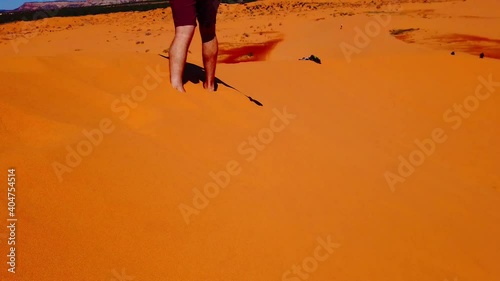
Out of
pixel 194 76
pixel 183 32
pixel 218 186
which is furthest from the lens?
pixel 194 76

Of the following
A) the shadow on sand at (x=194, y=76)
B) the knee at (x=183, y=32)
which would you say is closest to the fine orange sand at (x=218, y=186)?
the shadow on sand at (x=194, y=76)

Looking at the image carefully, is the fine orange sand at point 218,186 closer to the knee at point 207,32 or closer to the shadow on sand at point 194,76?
the shadow on sand at point 194,76

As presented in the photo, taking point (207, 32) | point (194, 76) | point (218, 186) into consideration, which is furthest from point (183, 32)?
point (218, 186)

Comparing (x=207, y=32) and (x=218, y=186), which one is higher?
(x=207, y=32)

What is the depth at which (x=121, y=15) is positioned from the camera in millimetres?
31484

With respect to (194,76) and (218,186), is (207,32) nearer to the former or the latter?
(194,76)

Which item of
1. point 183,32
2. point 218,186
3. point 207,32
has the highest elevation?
point 183,32

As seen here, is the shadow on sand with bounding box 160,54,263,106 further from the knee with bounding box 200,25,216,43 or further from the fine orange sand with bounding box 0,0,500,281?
the knee with bounding box 200,25,216,43

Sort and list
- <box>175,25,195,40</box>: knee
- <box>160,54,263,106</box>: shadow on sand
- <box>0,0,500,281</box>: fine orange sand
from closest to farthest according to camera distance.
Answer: <box>0,0,500,281</box>: fine orange sand
<box>175,25,195,40</box>: knee
<box>160,54,263,106</box>: shadow on sand

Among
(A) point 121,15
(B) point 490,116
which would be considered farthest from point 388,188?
(A) point 121,15

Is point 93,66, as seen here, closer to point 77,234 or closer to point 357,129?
point 77,234

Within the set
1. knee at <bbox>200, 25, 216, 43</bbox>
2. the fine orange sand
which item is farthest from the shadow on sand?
knee at <bbox>200, 25, 216, 43</bbox>

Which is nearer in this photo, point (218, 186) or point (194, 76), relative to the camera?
point (218, 186)

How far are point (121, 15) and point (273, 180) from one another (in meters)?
33.0
